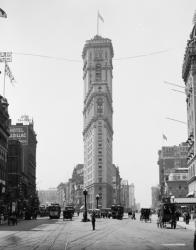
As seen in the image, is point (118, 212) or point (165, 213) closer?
point (165, 213)

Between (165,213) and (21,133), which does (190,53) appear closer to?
(165,213)

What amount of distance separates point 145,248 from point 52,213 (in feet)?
231

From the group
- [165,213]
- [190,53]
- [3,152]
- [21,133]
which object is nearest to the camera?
[165,213]

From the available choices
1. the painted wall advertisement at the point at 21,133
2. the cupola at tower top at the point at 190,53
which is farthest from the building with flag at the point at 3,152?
the painted wall advertisement at the point at 21,133

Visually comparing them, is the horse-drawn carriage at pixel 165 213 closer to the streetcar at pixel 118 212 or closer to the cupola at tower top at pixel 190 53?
the streetcar at pixel 118 212

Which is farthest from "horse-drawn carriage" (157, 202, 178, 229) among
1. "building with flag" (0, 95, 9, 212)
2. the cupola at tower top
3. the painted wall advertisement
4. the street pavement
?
the painted wall advertisement

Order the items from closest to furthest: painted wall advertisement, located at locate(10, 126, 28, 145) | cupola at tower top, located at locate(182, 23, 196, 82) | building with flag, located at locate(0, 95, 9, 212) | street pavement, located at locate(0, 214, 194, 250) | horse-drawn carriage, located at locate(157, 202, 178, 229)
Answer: street pavement, located at locate(0, 214, 194, 250) < horse-drawn carriage, located at locate(157, 202, 178, 229) < cupola at tower top, located at locate(182, 23, 196, 82) < building with flag, located at locate(0, 95, 9, 212) < painted wall advertisement, located at locate(10, 126, 28, 145)

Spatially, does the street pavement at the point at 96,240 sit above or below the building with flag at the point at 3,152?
below

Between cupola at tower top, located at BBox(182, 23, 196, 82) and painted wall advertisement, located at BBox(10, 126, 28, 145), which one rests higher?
cupola at tower top, located at BBox(182, 23, 196, 82)

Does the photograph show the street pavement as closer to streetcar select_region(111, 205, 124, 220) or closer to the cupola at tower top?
streetcar select_region(111, 205, 124, 220)

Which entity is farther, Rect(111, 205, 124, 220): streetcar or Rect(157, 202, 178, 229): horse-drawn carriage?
Rect(111, 205, 124, 220): streetcar

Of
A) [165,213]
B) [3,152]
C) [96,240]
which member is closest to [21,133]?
[3,152]

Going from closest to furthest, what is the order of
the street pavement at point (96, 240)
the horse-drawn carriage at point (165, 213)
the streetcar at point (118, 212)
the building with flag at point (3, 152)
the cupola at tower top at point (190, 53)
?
the street pavement at point (96, 240)
the horse-drawn carriage at point (165, 213)
the cupola at tower top at point (190, 53)
the streetcar at point (118, 212)
the building with flag at point (3, 152)

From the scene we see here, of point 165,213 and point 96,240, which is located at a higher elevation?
point 165,213
